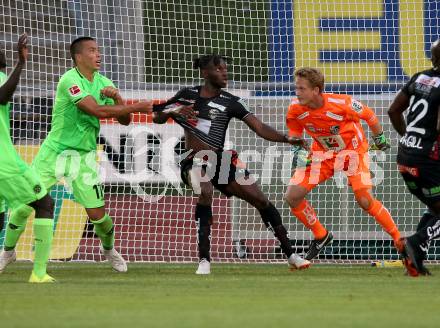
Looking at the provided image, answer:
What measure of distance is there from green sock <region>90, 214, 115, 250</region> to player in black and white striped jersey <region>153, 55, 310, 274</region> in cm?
92

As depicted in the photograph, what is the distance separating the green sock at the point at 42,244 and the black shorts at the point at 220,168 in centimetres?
219

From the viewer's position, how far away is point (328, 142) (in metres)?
12.9

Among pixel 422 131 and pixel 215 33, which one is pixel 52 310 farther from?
pixel 215 33

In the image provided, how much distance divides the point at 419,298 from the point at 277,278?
8.46 feet

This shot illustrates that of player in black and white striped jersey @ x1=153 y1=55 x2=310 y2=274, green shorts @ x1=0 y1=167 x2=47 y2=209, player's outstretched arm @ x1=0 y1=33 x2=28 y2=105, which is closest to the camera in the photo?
player's outstretched arm @ x1=0 y1=33 x2=28 y2=105

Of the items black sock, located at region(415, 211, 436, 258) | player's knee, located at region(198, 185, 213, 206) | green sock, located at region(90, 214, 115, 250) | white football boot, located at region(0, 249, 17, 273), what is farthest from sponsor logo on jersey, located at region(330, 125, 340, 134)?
white football boot, located at region(0, 249, 17, 273)

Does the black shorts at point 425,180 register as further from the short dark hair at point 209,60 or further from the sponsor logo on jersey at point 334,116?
the short dark hair at point 209,60

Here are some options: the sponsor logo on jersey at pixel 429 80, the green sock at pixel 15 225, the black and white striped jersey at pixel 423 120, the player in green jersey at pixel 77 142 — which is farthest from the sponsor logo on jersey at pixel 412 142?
the green sock at pixel 15 225

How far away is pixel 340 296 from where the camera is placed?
28.9 ft

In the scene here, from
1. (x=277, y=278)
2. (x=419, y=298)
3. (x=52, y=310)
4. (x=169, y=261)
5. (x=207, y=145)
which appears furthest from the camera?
(x=169, y=261)

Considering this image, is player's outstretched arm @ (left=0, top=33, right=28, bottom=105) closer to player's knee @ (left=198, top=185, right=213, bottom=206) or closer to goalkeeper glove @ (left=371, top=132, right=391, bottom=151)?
player's knee @ (left=198, top=185, right=213, bottom=206)

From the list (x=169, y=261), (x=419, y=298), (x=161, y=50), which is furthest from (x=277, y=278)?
(x=161, y=50)

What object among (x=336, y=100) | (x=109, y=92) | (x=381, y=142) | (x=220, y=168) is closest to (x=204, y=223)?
(x=220, y=168)

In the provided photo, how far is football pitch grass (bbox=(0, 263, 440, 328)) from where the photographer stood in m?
7.09
